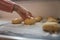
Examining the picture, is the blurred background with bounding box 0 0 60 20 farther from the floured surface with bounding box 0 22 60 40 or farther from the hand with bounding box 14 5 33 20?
the floured surface with bounding box 0 22 60 40

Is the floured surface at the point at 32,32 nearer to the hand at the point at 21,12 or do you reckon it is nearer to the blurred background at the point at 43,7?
the hand at the point at 21,12

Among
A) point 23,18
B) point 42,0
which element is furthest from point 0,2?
point 42,0

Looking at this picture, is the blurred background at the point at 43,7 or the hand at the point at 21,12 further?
the blurred background at the point at 43,7

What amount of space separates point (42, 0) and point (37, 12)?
13 cm

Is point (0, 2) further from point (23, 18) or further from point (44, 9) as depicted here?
point (44, 9)

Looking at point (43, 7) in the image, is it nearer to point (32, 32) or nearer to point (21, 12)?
point (21, 12)

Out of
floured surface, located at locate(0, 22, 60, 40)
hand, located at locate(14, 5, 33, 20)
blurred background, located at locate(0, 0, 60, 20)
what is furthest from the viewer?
blurred background, located at locate(0, 0, 60, 20)

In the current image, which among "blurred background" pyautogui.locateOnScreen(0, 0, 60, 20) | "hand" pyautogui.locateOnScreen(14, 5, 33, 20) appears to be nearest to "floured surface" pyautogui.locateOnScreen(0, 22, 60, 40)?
"hand" pyautogui.locateOnScreen(14, 5, 33, 20)

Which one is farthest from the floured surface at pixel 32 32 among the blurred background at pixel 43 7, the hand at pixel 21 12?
the blurred background at pixel 43 7

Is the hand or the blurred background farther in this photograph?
the blurred background

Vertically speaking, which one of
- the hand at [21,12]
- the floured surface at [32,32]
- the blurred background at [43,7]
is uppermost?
the blurred background at [43,7]

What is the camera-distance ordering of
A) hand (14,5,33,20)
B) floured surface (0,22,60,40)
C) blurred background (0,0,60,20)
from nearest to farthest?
floured surface (0,22,60,40) < hand (14,5,33,20) < blurred background (0,0,60,20)

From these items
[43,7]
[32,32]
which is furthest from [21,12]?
[43,7]

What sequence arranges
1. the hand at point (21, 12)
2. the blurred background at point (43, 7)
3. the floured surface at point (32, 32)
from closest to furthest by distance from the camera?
the floured surface at point (32, 32), the hand at point (21, 12), the blurred background at point (43, 7)
